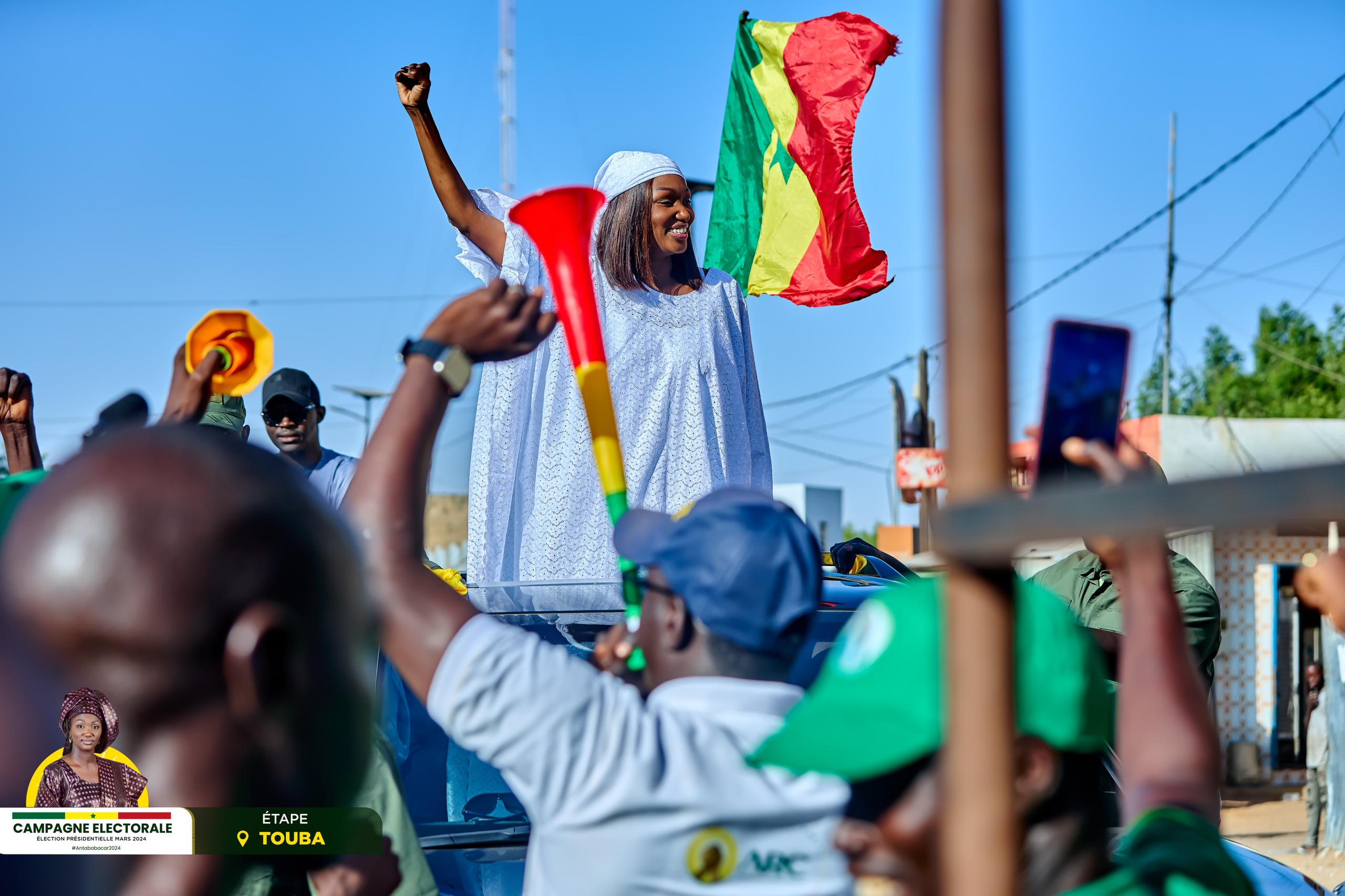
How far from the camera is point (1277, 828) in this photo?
10672mm

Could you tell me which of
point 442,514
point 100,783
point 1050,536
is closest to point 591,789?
point 100,783

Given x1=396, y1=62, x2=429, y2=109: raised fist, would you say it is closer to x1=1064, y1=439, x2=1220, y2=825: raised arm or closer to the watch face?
the watch face

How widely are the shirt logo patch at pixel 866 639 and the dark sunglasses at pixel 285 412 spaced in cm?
330

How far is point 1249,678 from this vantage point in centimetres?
1315

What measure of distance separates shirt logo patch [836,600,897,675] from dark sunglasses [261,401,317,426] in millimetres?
3303

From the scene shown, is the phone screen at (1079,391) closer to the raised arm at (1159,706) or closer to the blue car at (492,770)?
the raised arm at (1159,706)

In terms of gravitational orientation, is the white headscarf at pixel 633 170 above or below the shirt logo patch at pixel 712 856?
above

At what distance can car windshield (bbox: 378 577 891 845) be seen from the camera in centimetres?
273

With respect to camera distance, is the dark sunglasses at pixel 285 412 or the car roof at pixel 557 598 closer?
the car roof at pixel 557 598

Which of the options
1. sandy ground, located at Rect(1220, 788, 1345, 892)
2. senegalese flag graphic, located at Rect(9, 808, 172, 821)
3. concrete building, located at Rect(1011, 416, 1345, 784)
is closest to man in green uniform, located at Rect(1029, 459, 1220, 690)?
senegalese flag graphic, located at Rect(9, 808, 172, 821)

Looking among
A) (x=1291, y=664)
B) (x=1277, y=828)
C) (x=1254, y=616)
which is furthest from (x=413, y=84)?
(x=1291, y=664)

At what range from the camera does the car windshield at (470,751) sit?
8.96ft

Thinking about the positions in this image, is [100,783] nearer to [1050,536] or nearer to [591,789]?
[591,789]

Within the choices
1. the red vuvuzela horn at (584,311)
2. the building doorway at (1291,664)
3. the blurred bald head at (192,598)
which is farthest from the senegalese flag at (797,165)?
the building doorway at (1291,664)
